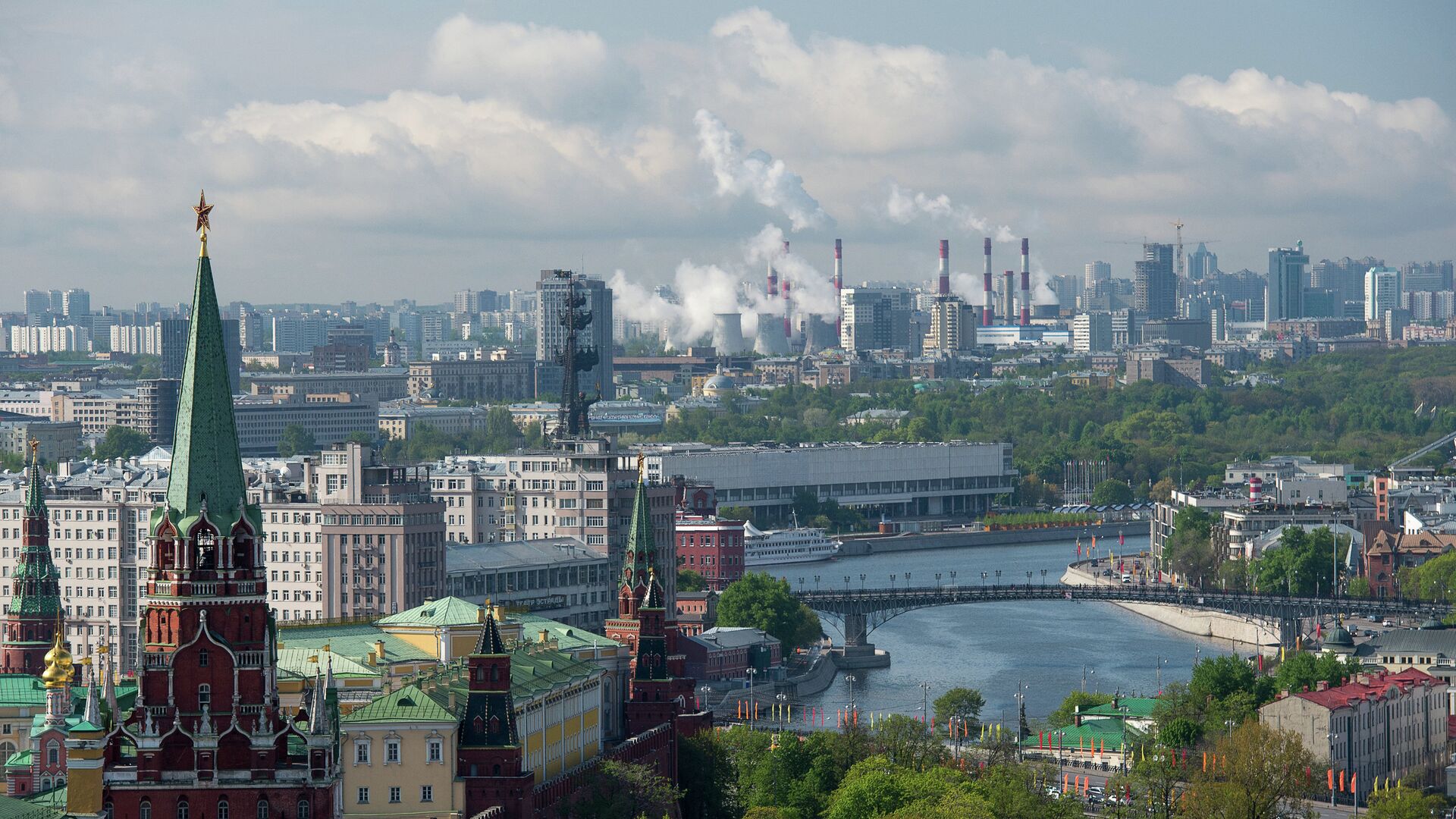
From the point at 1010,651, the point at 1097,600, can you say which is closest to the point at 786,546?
the point at 1097,600

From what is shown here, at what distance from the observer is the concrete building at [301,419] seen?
544ft

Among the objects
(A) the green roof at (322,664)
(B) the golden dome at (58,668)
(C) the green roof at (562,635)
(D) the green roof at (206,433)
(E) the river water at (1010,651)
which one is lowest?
(E) the river water at (1010,651)

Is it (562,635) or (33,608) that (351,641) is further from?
(562,635)

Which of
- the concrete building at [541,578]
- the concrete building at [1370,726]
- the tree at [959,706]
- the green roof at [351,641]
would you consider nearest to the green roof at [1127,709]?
the tree at [959,706]

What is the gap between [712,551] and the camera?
99.6 metres

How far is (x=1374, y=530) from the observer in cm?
10169

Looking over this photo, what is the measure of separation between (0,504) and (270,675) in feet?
153

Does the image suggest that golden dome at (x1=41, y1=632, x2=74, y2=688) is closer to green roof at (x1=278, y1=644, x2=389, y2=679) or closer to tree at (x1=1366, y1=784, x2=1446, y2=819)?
green roof at (x1=278, y1=644, x2=389, y2=679)

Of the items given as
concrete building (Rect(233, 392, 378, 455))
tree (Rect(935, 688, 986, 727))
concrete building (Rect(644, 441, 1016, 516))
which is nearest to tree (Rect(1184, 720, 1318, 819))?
tree (Rect(935, 688, 986, 727))

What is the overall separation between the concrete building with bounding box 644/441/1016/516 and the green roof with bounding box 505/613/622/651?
62884mm

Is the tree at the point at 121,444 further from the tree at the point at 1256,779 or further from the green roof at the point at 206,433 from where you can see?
the green roof at the point at 206,433

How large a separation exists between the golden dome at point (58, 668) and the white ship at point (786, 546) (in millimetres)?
63158

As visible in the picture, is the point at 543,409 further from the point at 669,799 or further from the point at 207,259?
the point at 207,259

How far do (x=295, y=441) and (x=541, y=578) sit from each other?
281 feet
